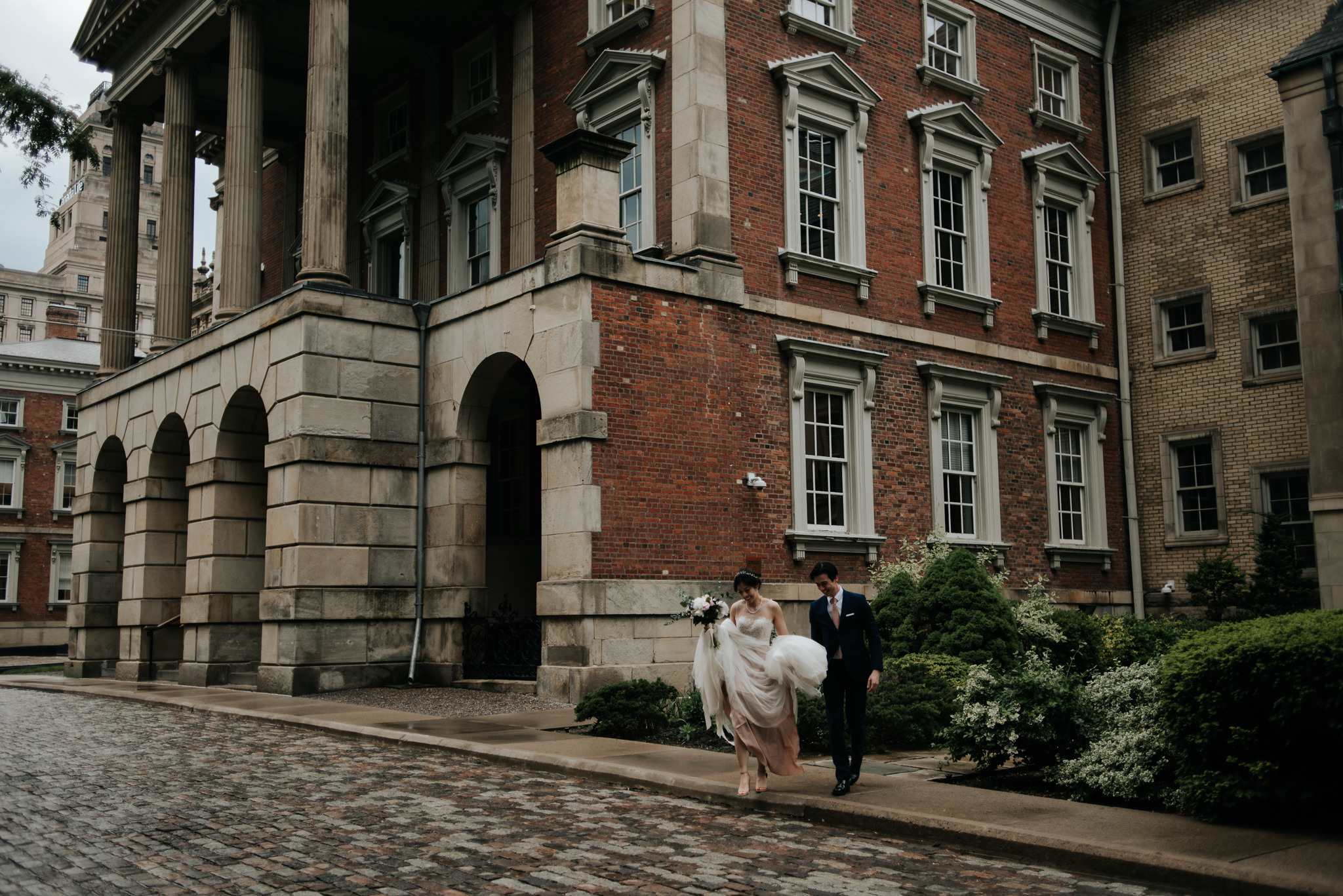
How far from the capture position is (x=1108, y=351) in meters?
25.3

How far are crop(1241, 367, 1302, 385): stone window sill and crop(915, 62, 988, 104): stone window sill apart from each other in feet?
25.6

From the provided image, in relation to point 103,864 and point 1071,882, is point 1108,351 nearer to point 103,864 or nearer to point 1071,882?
point 1071,882

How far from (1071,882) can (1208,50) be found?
23009 millimetres

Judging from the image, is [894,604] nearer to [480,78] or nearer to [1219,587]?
[1219,587]

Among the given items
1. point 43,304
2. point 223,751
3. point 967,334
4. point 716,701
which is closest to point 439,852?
point 716,701

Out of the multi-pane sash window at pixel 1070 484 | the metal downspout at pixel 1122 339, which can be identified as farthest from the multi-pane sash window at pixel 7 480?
the metal downspout at pixel 1122 339

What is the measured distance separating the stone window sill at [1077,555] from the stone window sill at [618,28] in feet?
40.4

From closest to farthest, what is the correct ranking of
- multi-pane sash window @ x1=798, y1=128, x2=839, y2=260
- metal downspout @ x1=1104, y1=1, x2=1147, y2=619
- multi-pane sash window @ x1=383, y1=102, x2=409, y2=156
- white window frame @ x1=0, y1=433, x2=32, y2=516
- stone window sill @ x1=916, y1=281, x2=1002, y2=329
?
multi-pane sash window @ x1=798, y1=128, x2=839, y2=260 → stone window sill @ x1=916, y1=281, x2=1002, y2=329 → metal downspout @ x1=1104, y1=1, x2=1147, y2=619 → multi-pane sash window @ x1=383, y1=102, x2=409, y2=156 → white window frame @ x1=0, y1=433, x2=32, y2=516

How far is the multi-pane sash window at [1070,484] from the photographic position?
23.9 m

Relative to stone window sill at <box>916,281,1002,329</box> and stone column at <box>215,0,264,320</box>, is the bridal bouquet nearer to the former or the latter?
stone window sill at <box>916,281,1002,329</box>

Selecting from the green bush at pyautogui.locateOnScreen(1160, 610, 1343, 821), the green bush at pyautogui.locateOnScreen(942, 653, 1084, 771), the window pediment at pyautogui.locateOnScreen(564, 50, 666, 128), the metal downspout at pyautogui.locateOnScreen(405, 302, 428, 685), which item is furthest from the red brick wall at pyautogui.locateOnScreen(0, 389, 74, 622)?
the green bush at pyautogui.locateOnScreen(1160, 610, 1343, 821)

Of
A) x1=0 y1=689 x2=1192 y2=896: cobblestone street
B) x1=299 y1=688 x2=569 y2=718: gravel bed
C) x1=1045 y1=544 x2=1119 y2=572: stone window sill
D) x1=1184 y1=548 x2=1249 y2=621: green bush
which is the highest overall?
x1=1045 y1=544 x2=1119 y2=572: stone window sill

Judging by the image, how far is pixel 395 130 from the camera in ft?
87.4

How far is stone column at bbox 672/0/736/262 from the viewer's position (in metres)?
18.1
